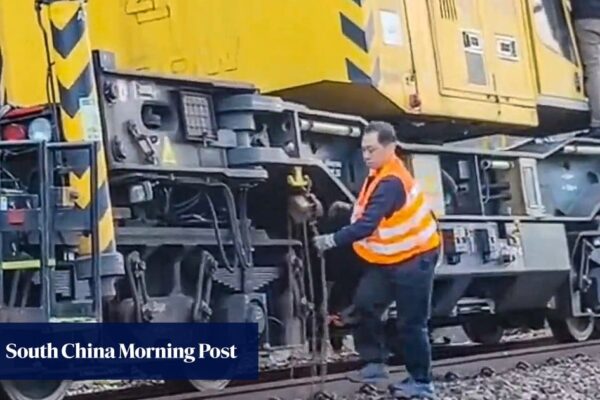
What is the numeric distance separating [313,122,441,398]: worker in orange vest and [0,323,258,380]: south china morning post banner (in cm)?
80

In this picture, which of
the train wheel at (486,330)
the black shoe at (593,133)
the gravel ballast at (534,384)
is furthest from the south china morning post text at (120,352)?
the black shoe at (593,133)

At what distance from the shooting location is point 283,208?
→ 8.37 m

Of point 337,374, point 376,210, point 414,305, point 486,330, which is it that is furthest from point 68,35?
point 486,330

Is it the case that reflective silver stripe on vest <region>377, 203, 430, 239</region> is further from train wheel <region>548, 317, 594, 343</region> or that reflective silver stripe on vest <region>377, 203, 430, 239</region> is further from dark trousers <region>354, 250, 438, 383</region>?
train wheel <region>548, 317, 594, 343</region>

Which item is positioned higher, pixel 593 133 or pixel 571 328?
pixel 593 133

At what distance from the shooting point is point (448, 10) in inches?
376

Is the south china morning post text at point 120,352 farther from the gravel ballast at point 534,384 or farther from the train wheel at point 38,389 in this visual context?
the gravel ballast at point 534,384

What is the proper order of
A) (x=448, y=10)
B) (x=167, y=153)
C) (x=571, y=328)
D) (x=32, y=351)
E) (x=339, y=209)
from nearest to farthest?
(x=32, y=351) < (x=167, y=153) < (x=339, y=209) < (x=448, y=10) < (x=571, y=328)

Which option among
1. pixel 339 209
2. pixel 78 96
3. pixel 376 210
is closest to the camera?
pixel 78 96

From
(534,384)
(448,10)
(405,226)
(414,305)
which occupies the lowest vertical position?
(534,384)

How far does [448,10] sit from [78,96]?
134 inches

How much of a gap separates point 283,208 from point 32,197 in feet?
6.64

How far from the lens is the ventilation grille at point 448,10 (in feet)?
31.1

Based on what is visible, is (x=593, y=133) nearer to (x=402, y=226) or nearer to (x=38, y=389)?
(x=402, y=226)
